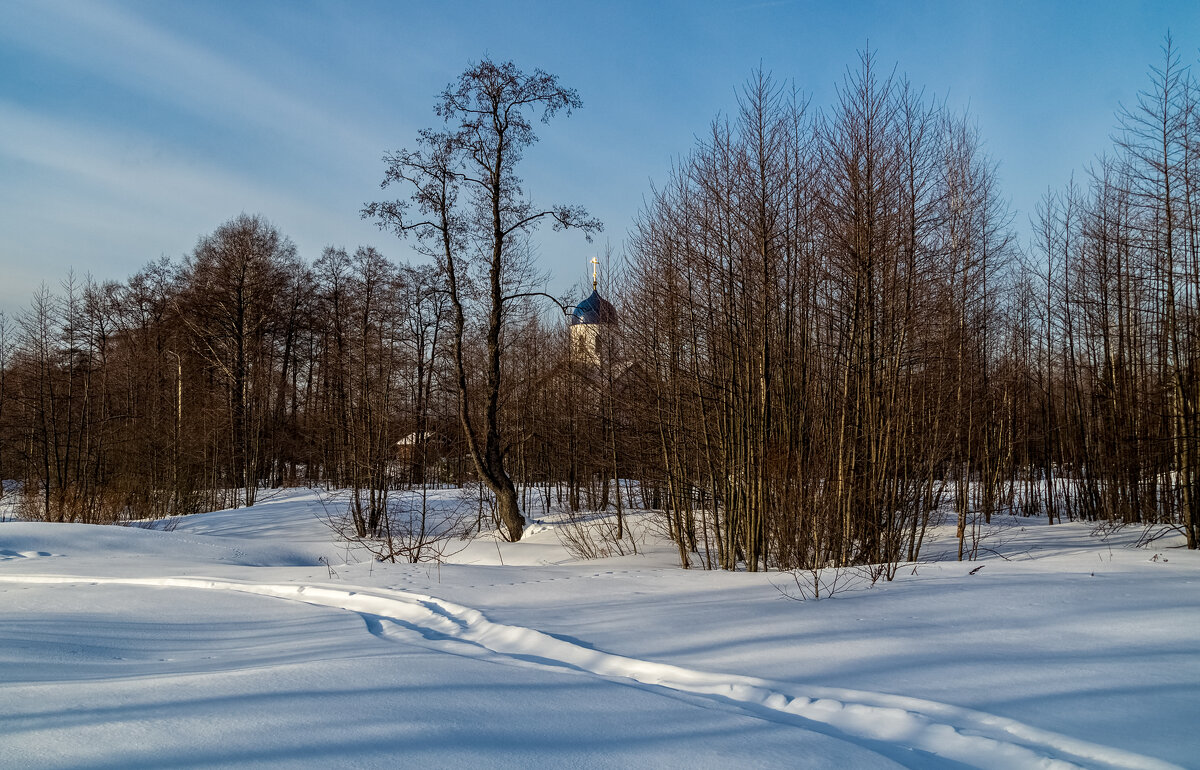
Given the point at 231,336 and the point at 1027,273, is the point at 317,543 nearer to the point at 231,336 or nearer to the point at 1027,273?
the point at 231,336

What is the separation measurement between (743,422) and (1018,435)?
12.6 m

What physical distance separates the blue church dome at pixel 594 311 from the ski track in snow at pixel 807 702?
905 centimetres

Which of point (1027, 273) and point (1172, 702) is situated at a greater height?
point (1027, 273)

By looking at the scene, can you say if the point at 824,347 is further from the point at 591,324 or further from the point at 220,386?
the point at 220,386

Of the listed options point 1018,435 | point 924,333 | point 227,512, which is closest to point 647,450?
point 924,333

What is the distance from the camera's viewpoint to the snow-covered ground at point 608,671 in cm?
259

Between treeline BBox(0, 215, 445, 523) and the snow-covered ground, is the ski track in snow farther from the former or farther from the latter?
treeline BBox(0, 215, 445, 523)

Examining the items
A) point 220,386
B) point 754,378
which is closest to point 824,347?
point 754,378

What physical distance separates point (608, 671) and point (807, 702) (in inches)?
45.5

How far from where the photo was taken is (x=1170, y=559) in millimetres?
8078

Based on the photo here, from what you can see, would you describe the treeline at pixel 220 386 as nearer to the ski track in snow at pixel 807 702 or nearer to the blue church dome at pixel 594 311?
the blue church dome at pixel 594 311

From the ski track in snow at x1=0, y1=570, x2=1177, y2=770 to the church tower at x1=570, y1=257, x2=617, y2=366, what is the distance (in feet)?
28.1

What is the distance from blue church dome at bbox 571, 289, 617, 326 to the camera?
560 inches

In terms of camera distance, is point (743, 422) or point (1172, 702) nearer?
point (1172, 702)
